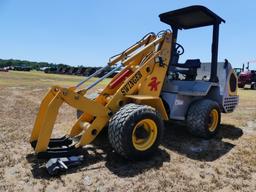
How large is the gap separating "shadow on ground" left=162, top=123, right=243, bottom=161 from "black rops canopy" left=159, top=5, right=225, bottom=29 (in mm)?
2584

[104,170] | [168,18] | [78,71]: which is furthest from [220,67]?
[78,71]

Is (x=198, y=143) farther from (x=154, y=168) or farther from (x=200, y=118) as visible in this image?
(x=154, y=168)

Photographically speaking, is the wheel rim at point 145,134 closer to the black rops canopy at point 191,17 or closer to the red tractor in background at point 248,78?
the black rops canopy at point 191,17

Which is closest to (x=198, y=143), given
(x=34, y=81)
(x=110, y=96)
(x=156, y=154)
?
(x=156, y=154)

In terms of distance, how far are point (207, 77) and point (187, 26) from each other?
1.40 meters

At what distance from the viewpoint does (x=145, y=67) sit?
546cm

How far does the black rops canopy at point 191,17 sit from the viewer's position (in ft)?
20.4

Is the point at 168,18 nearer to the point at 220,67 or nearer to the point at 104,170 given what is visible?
the point at 220,67

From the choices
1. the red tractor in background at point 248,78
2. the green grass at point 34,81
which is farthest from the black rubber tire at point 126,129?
the red tractor in background at point 248,78

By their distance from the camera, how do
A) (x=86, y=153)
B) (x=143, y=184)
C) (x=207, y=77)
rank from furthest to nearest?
(x=207, y=77) < (x=86, y=153) < (x=143, y=184)

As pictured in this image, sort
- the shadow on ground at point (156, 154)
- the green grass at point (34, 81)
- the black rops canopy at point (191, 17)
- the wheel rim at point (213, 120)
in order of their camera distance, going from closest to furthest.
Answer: the shadow on ground at point (156, 154) < the black rops canopy at point (191, 17) < the wheel rim at point (213, 120) < the green grass at point (34, 81)

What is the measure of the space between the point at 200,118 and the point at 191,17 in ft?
7.85

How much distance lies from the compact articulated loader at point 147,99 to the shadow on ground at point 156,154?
0.64ft

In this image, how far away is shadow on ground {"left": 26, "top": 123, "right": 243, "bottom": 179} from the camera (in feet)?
14.3
